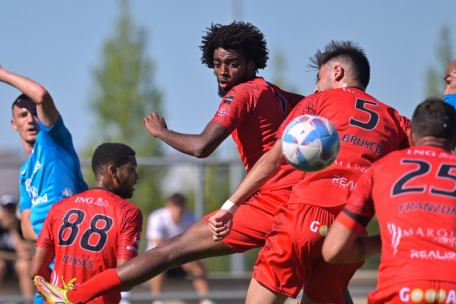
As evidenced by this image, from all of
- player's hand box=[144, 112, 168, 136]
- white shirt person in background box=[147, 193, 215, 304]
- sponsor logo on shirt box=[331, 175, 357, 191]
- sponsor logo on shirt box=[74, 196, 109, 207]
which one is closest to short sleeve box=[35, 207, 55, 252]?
sponsor logo on shirt box=[74, 196, 109, 207]

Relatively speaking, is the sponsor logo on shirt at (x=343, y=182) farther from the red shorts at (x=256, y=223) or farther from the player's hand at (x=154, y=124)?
the player's hand at (x=154, y=124)

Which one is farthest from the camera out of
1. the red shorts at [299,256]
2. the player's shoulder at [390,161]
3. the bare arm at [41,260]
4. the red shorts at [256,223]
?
the bare arm at [41,260]

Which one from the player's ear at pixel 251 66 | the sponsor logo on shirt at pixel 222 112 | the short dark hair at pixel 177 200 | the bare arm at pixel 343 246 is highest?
the player's ear at pixel 251 66

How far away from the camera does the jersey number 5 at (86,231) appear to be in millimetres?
5785

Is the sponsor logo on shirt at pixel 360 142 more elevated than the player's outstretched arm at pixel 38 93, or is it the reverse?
the player's outstretched arm at pixel 38 93

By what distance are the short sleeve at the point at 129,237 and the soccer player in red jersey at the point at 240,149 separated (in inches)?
3.7

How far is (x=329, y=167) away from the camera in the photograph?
526 centimetres

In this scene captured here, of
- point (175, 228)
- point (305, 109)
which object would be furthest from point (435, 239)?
point (175, 228)

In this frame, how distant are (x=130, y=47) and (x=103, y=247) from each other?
41.0m

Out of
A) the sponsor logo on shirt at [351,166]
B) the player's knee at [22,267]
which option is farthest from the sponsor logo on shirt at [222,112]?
the player's knee at [22,267]

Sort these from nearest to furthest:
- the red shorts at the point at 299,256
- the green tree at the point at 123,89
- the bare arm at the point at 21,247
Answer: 1. the red shorts at the point at 299,256
2. the bare arm at the point at 21,247
3. the green tree at the point at 123,89

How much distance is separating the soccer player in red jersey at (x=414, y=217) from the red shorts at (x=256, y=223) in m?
1.49

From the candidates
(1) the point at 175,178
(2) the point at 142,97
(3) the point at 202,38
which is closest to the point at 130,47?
(2) the point at 142,97

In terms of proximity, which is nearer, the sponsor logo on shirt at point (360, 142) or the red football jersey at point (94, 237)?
the sponsor logo on shirt at point (360, 142)
